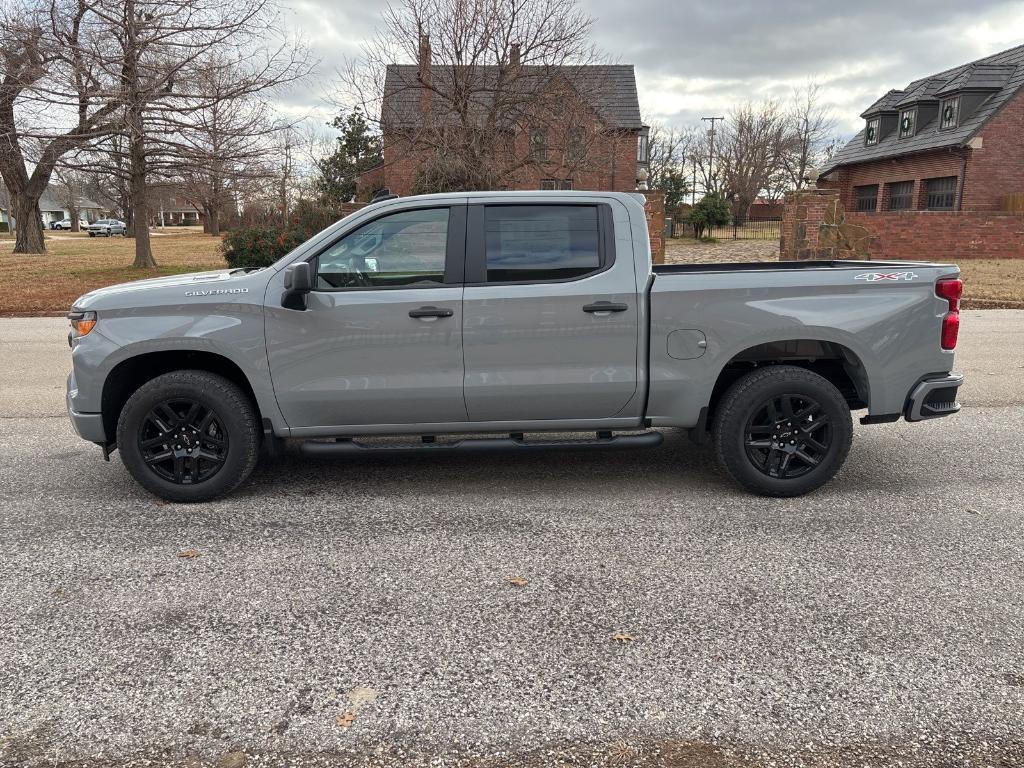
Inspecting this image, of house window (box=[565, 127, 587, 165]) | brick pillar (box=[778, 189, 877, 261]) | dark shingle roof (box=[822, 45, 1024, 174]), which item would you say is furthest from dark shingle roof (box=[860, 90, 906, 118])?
house window (box=[565, 127, 587, 165])

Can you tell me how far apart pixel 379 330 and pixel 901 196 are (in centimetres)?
3698

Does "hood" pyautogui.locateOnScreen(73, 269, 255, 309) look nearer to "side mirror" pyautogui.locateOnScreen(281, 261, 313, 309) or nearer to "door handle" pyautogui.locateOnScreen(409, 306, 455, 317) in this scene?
"side mirror" pyautogui.locateOnScreen(281, 261, 313, 309)

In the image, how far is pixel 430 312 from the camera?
4.68m

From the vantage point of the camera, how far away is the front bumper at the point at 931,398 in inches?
192

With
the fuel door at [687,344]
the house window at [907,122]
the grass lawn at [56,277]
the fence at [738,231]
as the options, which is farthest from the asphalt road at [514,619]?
the house window at [907,122]

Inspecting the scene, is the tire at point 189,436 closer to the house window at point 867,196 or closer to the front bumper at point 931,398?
the front bumper at point 931,398

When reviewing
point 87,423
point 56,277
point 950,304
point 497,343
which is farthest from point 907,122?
point 87,423

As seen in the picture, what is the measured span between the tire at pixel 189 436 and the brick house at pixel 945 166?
20509mm

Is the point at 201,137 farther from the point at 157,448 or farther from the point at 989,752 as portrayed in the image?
the point at 989,752

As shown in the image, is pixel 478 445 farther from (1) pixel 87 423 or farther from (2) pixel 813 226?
(2) pixel 813 226

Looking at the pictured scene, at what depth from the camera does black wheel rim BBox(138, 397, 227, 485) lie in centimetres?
481

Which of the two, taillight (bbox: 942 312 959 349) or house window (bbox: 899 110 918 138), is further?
house window (bbox: 899 110 918 138)

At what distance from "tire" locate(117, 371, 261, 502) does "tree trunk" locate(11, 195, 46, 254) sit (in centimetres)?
3384

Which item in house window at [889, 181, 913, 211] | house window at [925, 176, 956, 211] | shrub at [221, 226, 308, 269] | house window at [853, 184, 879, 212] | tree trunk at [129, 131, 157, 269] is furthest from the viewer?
house window at [853, 184, 879, 212]
